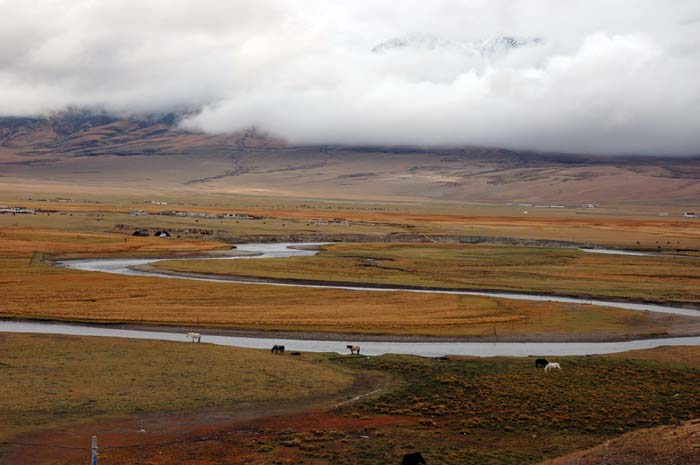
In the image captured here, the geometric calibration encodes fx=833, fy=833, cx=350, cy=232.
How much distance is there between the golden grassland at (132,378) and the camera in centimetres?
2917

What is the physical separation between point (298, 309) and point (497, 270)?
31.3 meters

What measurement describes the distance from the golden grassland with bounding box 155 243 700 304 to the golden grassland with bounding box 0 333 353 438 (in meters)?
31.7

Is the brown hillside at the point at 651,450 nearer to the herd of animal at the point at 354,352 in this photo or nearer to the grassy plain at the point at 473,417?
the grassy plain at the point at 473,417

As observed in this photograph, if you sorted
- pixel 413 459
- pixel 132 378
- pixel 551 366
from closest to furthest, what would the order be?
pixel 413 459 < pixel 132 378 < pixel 551 366

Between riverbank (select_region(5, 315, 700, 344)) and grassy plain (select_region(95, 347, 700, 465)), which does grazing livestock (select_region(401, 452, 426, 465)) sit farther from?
riverbank (select_region(5, 315, 700, 344))

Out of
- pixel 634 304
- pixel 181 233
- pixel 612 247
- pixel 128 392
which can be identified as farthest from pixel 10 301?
pixel 612 247

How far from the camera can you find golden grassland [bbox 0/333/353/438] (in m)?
29.2

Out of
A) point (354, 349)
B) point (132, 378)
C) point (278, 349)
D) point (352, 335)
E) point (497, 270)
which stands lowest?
point (497, 270)

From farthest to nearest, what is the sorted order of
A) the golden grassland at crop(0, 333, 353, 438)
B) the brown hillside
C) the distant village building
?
the distant village building, the golden grassland at crop(0, 333, 353, 438), the brown hillside

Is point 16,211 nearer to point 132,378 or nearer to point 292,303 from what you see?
point 292,303

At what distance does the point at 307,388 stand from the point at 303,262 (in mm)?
48690

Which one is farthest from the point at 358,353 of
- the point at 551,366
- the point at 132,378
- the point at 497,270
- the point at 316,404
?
the point at 497,270

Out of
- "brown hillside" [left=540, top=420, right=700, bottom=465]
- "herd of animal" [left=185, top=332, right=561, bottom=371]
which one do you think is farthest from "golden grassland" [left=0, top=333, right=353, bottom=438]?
"brown hillside" [left=540, top=420, right=700, bottom=465]

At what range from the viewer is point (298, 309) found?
53.8 m
